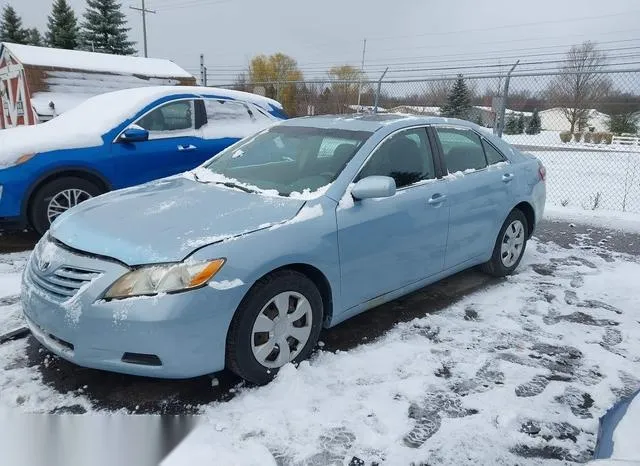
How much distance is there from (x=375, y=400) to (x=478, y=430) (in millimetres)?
552

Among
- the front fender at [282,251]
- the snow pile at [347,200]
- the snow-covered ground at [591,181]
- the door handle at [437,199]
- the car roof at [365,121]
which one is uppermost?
the car roof at [365,121]

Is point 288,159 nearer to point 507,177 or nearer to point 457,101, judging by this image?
point 507,177

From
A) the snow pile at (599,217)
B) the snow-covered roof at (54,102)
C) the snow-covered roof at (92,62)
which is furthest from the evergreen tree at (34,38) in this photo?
the snow pile at (599,217)

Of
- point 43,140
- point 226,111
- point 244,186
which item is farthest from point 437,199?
point 43,140

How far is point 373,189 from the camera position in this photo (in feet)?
10.5

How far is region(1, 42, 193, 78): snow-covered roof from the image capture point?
13904 mm

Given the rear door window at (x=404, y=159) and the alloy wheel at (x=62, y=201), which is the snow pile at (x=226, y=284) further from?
the alloy wheel at (x=62, y=201)

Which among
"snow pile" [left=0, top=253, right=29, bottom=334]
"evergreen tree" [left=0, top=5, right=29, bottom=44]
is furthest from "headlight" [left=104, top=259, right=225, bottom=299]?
"evergreen tree" [left=0, top=5, right=29, bottom=44]

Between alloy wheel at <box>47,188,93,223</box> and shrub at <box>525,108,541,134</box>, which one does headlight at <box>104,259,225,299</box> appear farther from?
shrub at <box>525,108,541,134</box>

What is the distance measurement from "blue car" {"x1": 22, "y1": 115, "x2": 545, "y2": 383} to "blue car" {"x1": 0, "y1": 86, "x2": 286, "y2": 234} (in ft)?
6.96

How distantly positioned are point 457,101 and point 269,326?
9525mm

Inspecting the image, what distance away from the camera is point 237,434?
2.48 meters

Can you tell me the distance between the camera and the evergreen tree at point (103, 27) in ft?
126

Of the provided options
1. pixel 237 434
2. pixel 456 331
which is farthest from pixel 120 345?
pixel 456 331
